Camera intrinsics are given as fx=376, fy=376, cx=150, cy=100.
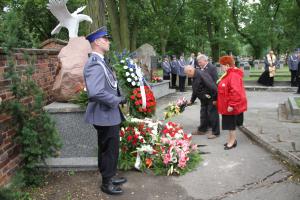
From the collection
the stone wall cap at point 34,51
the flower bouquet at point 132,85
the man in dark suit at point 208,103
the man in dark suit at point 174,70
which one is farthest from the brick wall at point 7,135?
the man in dark suit at point 174,70

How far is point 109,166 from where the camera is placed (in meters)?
4.90

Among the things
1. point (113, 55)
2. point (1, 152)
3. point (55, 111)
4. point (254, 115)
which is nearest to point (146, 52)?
point (254, 115)

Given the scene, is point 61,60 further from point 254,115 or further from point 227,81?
point 254,115

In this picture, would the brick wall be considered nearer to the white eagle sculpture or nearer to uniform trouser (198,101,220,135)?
the white eagle sculpture

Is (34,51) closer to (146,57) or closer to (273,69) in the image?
(146,57)

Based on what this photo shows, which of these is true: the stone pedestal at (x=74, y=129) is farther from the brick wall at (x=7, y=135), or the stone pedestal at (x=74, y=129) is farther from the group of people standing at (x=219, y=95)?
the group of people standing at (x=219, y=95)

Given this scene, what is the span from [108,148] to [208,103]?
3.59m

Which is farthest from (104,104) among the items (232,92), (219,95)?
(219,95)

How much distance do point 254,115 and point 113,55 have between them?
5.31m

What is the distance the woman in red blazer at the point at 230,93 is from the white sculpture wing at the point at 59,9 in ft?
10.7

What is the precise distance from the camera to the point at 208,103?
7.93 m

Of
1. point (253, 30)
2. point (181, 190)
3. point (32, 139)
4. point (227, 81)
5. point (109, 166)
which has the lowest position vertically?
point (181, 190)

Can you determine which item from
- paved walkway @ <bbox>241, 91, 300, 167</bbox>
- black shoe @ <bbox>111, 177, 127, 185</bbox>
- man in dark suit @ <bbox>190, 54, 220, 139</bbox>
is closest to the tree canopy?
man in dark suit @ <bbox>190, 54, 220, 139</bbox>

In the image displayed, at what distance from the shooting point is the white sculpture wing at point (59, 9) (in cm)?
738
